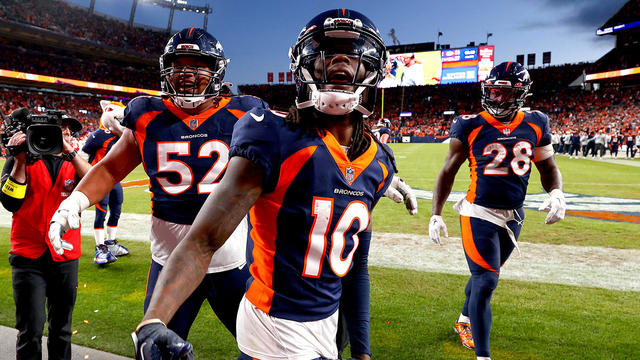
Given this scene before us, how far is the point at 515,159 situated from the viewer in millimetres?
3338

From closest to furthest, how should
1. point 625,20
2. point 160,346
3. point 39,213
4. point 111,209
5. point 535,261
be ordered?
point 160,346, point 39,213, point 535,261, point 111,209, point 625,20

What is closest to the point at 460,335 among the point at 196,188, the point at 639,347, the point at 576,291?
the point at 639,347

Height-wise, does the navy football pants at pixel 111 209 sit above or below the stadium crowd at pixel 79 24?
below

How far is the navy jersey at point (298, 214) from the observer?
135 cm

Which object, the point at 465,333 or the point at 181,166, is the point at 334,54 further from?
the point at 465,333

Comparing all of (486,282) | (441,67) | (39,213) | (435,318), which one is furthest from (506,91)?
(441,67)

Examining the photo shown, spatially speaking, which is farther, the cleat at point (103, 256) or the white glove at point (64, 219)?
the cleat at point (103, 256)

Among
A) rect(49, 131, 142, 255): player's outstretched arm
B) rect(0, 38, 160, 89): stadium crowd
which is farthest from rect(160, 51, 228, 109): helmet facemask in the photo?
rect(0, 38, 160, 89): stadium crowd

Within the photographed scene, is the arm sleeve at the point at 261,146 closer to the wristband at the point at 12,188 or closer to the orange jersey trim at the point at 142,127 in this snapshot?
the orange jersey trim at the point at 142,127

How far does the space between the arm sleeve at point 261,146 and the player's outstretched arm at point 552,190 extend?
9.75 ft

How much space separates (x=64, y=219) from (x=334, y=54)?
1.68 meters

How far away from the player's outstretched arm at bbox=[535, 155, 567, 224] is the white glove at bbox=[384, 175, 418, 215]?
165 cm

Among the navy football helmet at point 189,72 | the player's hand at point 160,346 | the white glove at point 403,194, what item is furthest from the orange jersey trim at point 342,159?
the navy football helmet at point 189,72

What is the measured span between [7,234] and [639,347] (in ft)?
28.3
